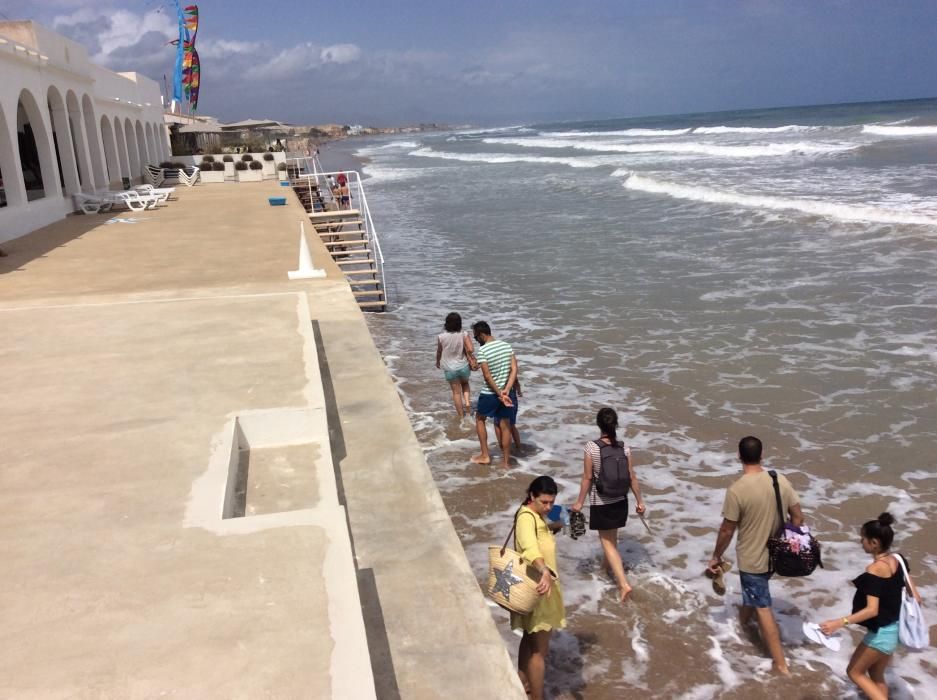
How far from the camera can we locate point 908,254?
49.8 feet

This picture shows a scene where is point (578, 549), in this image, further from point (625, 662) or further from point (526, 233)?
point (526, 233)

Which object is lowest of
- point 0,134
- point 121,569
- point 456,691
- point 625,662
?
point 625,662

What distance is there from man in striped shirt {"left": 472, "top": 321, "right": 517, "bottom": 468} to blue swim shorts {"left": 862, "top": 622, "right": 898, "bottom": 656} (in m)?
3.46

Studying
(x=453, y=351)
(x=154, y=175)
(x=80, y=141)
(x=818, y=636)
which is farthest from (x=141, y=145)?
(x=818, y=636)

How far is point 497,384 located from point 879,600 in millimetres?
3613

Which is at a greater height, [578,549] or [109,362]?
[109,362]

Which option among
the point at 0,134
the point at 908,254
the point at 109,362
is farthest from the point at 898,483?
the point at 0,134

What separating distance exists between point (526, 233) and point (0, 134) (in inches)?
495

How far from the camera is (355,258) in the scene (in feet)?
55.6

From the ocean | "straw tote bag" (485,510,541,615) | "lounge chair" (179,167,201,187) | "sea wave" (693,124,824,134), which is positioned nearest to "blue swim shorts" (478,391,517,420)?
the ocean

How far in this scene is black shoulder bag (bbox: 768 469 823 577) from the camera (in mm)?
4227

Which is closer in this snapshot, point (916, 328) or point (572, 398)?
point (572, 398)

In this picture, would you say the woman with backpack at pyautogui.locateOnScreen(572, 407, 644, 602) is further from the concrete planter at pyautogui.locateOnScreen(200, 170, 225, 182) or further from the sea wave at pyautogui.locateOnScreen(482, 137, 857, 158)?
the sea wave at pyautogui.locateOnScreen(482, 137, 857, 158)

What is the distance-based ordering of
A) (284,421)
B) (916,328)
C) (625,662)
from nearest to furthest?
1. (625,662)
2. (284,421)
3. (916,328)
